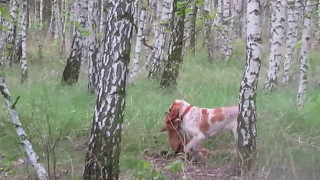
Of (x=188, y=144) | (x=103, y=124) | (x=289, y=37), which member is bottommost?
(x=188, y=144)

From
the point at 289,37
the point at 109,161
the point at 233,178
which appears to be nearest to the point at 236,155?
the point at 233,178

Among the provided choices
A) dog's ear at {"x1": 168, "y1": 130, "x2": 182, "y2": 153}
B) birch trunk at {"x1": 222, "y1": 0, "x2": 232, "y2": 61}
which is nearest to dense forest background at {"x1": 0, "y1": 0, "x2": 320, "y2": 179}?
dog's ear at {"x1": 168, "y1": 130, "x2": 182, "y2": 153}

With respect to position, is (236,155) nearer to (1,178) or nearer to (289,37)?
(1,178)

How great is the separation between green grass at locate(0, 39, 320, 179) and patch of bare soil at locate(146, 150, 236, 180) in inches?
6.5

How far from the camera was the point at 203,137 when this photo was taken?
6.13m

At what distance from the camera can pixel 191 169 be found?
5.48m

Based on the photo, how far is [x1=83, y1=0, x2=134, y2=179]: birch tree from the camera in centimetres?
471

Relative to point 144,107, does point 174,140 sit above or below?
below

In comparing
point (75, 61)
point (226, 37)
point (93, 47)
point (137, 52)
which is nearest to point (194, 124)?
point (93, 47)

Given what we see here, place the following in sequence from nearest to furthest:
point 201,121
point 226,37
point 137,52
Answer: point 201,121 < point 137,52 < point 226,37

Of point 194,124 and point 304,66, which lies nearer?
point 194,124

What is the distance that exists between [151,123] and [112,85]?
100 inches

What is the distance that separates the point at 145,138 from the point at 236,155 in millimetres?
1821

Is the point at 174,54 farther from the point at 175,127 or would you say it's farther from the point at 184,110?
the point at 175,127
